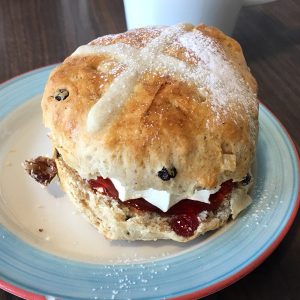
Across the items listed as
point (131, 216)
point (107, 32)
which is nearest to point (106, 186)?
point (131, 216)

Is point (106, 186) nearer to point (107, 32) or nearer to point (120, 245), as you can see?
point (120, 245)

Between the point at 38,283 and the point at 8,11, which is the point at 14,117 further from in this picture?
the point at 8,11

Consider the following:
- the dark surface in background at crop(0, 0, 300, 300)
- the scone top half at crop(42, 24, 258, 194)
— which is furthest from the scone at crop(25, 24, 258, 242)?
the dark surface in background at crop(0, 0, 300, 300)

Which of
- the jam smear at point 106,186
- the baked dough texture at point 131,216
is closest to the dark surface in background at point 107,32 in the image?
the baked dough texture at point 131,216

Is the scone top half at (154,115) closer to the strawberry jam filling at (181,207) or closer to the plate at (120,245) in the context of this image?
the strawberry jam filling at (181,207)

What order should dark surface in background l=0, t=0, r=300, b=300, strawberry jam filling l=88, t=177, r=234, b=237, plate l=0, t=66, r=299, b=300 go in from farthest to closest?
dark surface in background l=0, t=0, r=300, b=300, strawberry jam filling l=88, t=177, r=234, b=237, plate l=0, t=66, r=299, b=300

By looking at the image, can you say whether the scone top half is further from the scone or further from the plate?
the plate
